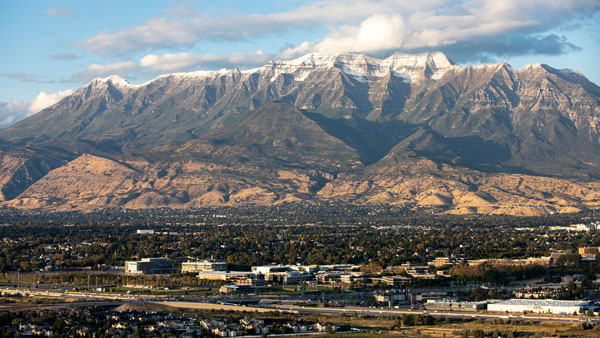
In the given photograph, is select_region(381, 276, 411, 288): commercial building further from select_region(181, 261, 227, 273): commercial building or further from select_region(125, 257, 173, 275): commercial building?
select_region(125, 257, 173, 275): commercial building

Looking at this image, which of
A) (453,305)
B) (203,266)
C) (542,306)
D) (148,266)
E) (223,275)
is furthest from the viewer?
(203,266)

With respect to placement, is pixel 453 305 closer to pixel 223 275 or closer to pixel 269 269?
pixel 223 275

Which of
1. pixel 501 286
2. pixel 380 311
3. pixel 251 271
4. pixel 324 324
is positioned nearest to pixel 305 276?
pixel 251 271

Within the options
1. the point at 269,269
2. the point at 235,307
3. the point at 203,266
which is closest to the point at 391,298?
the point at 235,307

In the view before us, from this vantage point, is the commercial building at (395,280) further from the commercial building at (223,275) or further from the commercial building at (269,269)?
the commercial building at (269,269)

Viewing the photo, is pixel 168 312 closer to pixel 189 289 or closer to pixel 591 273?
pixel 189 289

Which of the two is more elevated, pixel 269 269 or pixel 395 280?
pixel 269 269
